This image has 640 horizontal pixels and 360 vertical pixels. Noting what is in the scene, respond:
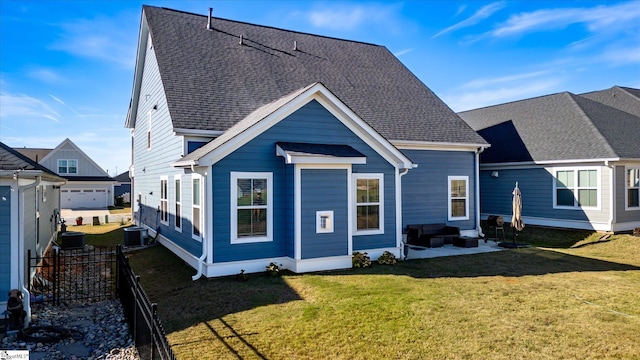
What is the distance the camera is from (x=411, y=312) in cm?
699

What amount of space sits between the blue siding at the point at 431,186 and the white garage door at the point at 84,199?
34245 mm

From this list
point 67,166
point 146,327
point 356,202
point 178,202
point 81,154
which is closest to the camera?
point 146,327

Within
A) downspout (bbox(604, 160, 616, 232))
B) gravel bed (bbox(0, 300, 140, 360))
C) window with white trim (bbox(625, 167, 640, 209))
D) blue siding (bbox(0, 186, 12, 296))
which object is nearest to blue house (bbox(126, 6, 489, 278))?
gravel bed (bbox(0, 300, 140, 360))

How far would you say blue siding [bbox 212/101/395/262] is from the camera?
9.66m

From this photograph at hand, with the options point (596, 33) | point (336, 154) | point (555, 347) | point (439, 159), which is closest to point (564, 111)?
point (596, 33)

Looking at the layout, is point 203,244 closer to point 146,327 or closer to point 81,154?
point 146,327

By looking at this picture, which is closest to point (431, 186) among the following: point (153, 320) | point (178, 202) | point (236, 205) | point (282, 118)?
point (282, 118)

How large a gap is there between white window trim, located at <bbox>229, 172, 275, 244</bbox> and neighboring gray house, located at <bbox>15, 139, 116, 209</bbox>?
33.8 m

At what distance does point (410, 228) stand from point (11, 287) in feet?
37.8

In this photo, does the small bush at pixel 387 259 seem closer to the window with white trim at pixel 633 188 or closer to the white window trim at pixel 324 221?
the white window trim at pixel 324 221

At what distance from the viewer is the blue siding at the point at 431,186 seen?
577 inches

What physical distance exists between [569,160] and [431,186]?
6209 millimetres

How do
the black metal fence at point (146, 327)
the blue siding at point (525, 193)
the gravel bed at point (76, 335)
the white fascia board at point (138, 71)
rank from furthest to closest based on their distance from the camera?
the blue siding at point (525, 193), the white fascia board at point (138, 71), the gravel bed at point (76, 335), the black metal fence at point (146, 327)

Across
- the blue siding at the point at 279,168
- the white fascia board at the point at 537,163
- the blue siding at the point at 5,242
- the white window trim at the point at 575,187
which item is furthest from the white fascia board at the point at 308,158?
the white window trim at the point at 575,187
